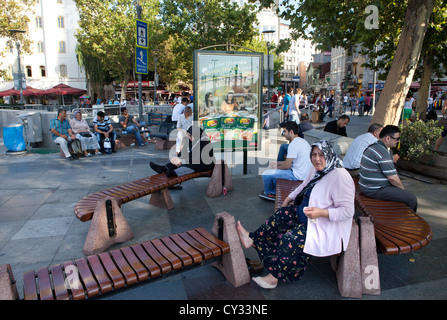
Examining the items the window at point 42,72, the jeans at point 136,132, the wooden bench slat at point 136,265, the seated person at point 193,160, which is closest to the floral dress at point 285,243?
the wooden bench slat at point 136,265

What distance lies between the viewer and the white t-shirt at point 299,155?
4.88 metres

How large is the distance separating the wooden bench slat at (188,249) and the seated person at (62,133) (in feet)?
23.4

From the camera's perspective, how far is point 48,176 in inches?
286

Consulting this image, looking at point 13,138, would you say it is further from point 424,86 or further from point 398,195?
point 424,86

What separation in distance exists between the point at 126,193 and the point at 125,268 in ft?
6.47

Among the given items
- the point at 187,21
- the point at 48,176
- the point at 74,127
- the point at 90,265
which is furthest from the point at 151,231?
the point at 187,21

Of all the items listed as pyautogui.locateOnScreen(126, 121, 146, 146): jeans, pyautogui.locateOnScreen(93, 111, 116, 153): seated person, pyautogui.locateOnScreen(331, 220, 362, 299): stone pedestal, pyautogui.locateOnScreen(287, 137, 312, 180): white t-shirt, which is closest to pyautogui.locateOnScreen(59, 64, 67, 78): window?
pyautogui.locateOnScreen(126, 121, 146, 146): jeans

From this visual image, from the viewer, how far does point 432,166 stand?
659cm

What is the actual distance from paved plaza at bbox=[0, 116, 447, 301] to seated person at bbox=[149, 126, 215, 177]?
1.87ft

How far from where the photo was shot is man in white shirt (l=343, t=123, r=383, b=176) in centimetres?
501

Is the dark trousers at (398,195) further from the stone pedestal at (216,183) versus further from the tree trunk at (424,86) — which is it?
the tree trunk at (424,86)

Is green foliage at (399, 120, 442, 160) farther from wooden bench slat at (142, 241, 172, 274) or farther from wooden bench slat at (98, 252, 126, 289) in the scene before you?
wooden bench slat at (98, 252, 126, 289)

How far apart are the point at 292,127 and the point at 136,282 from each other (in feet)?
10.7

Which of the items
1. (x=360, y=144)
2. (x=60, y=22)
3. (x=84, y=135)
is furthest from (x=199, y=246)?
(x=60, y=22)
